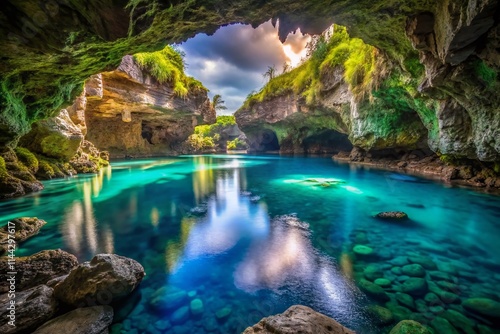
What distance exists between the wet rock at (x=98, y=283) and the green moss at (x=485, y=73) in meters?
7.77

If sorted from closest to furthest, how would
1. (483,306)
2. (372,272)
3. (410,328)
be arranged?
1. (410,328)
2. (483,306)
3. (372,272)

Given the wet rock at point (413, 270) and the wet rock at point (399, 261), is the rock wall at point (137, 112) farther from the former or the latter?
the wet rock at point (413, 270)

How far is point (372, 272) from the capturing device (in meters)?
3.63

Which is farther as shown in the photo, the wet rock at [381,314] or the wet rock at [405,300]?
the wet rock at [405,300]

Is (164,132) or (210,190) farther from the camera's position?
(164,132)

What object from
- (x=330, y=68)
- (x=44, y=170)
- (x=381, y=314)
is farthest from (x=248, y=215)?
(x=330, y=68)

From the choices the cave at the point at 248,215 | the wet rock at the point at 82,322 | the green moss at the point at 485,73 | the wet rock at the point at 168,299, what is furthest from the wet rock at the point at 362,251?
the green moss at the point at 485,73

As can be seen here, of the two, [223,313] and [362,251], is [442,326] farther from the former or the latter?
[223,313]

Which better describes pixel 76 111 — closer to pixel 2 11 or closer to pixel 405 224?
pixel 2 11

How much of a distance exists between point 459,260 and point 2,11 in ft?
25.6

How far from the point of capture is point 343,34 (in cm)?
1778

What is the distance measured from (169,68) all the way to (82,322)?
2074 centimetres

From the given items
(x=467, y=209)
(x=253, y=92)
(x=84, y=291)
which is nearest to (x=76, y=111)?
(x=84, y=291)

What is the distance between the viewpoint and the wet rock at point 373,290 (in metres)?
3.01
